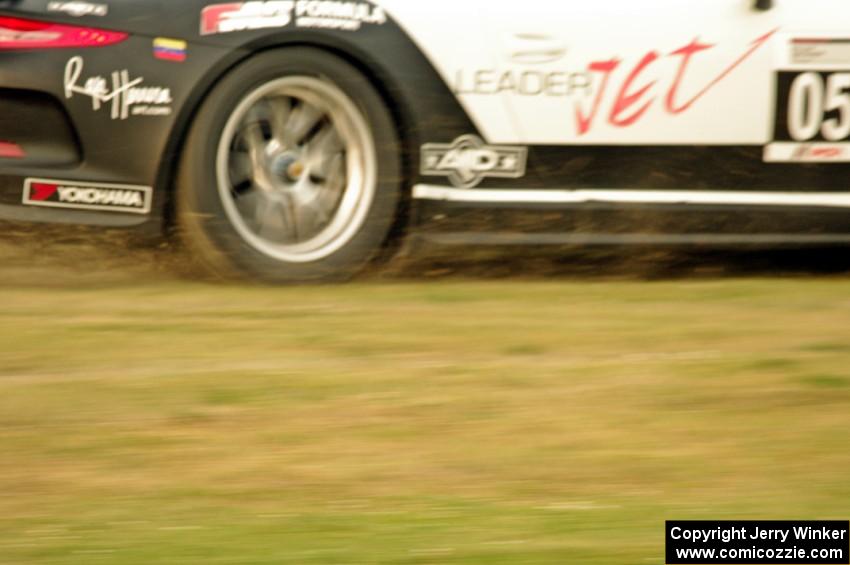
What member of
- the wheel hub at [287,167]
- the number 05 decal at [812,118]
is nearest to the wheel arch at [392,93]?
the wheel hub at [287,167]

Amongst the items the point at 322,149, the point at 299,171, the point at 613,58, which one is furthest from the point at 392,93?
the point at 613,58

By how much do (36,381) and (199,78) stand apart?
4.73 feet

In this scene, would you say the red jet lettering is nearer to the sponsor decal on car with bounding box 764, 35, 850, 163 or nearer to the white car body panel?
the white car body panel

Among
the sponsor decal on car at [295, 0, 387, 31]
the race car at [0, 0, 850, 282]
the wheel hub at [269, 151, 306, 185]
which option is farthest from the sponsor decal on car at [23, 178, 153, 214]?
the sponsor decal on car at [295, 0, 387, 31]

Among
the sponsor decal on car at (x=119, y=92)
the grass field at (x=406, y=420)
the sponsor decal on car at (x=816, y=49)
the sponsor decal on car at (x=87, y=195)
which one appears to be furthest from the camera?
the sponsor decal on car at (x=816, y=49)

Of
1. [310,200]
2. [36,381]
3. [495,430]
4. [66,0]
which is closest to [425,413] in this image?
[495,430]

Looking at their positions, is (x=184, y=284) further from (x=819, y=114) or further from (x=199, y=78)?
(x=819, y=114)

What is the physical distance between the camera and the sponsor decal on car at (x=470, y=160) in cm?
572

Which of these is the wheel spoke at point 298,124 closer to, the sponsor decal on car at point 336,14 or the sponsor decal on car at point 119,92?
the sponsor decal on car at point 336,14

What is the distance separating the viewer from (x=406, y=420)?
412 cm

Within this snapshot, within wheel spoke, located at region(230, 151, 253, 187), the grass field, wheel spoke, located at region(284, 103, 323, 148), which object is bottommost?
the grass field

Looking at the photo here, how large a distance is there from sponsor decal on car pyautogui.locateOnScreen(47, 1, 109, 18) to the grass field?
977 millimetres

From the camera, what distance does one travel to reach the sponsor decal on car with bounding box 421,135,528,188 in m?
5.72

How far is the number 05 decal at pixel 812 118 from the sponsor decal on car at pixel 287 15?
148 centimetres
